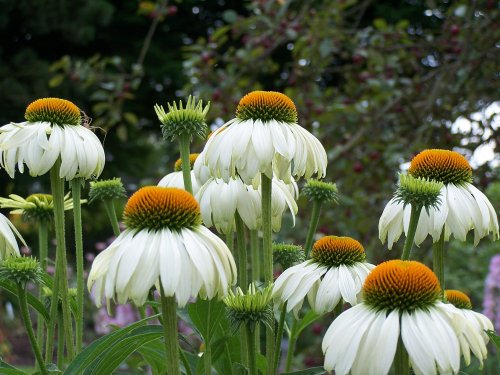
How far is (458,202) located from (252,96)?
10.0 inches

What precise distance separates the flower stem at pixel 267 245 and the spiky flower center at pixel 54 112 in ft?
0.79

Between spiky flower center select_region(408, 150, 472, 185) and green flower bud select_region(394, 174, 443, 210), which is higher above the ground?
spiky flower center select_region(408, 150, 472, 185)

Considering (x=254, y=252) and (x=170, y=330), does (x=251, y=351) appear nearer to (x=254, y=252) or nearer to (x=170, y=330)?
(x=170, y=330)

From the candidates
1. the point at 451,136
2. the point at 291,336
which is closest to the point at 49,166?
the point at 291,336

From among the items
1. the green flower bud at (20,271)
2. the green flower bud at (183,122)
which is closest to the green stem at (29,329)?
the green flower bud at (20,271)

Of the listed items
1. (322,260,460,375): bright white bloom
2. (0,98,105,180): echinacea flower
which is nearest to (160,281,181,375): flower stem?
(322,260,460,375): bright white bloom

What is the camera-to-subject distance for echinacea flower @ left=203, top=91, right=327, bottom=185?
0.75m

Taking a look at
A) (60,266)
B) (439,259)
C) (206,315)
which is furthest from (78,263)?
(439,259)

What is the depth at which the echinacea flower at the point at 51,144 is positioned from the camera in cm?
78

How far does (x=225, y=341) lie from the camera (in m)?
0.76

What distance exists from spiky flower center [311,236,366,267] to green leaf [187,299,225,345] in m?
0.12

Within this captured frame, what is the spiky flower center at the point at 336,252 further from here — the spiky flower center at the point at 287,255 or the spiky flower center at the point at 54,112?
the spiky flower center at the point at 54,112

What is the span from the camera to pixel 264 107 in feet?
2.66

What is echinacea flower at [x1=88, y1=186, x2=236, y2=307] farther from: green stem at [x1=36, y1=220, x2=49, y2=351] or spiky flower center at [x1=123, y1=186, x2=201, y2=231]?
green stem at [x1=36, y1=220, x2=49, y2=351]
